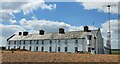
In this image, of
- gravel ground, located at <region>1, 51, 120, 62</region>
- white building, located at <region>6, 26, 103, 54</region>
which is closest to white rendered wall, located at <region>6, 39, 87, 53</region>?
white building, located at <region>6, 26, 103, 54</region>

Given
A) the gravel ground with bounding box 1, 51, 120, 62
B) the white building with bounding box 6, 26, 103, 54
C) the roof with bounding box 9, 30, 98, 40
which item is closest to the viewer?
the gravel ground with bounding box 1, 51, 120, 62

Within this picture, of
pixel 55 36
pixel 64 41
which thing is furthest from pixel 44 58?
pixel 55 36

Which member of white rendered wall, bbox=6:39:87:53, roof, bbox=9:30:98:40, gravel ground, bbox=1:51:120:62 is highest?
gravel ground, bbox=1:51:120:62

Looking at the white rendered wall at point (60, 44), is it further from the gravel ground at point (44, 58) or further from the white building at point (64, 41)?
the gravel ground at point (44, 58)

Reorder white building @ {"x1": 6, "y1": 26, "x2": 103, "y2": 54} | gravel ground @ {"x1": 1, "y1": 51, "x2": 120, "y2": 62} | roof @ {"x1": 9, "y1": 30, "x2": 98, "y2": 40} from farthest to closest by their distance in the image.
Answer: roof @ {"x1": 9, "y1": 30, "x2": 98, "y2": 40}
white building @ {"x1": 6, "y1": 26, "x2": 103, "y2": 54}
gravel ground @ {"x1": 1, "y1": 51, "x2": 120, "y2": 62}

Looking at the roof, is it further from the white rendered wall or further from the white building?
the white rendered wall

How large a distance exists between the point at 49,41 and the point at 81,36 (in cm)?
1316

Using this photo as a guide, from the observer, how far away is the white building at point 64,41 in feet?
276

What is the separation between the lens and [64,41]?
293 ft

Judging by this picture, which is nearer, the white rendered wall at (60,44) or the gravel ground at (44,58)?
the gravel ground at (44,58)

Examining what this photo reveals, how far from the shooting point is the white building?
84000mm

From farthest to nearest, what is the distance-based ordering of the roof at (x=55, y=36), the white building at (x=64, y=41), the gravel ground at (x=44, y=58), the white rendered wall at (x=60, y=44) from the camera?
the roof at (x=55, y=36)
the white rendered wall at (x=60, y=44)
the white building at (x=64, y=41)
the gravel ground at (x=44, y=58)

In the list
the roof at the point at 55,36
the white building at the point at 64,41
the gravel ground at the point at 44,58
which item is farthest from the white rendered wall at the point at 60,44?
the gravel ground at the point at 44,58

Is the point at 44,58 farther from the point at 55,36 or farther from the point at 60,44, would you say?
the point at 55,36
